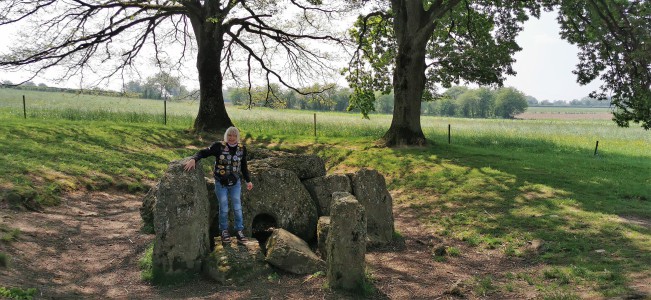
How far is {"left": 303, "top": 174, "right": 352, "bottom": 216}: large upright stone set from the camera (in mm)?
10930

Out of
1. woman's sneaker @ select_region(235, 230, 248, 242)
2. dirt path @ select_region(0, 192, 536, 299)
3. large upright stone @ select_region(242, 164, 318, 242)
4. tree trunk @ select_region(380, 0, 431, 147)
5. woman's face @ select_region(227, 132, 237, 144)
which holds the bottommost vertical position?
dirt path @ select_region(0, 192, 536, 299)

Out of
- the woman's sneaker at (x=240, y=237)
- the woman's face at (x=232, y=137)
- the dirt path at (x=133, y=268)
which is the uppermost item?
Result: the woman's face at (x=232, y=137)

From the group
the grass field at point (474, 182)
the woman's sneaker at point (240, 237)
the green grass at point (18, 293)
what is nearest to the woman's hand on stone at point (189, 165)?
the woman's sneaker at point (240, 237)

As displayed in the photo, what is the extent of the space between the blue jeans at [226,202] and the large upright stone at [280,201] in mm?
783

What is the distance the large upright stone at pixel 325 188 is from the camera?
10.9 meters

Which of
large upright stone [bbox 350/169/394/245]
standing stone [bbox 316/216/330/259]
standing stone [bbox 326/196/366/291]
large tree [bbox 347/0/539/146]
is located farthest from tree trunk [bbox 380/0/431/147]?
standing stone [bbox 326/196/366/291]

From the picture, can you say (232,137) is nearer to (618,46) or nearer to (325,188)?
(325,188)

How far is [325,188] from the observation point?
1099 centimetres

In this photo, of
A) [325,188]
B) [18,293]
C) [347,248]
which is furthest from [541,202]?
[18,293]

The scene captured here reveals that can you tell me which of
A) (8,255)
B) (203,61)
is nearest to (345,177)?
(8,255)

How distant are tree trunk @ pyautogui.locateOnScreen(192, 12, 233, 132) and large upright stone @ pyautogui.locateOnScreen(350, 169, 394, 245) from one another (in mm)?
16360

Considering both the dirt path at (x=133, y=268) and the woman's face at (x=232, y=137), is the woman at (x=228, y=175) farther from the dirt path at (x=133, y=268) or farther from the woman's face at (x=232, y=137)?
the dirt path at (x=133, y=268)

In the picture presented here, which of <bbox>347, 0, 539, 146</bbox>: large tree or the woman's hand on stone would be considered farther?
<bbox>347, 0, 539, 146</bbox>: large tree

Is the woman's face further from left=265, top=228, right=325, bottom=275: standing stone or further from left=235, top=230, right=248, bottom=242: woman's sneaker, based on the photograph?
left=265, top=228, right=325, bottom=275: standing stone
